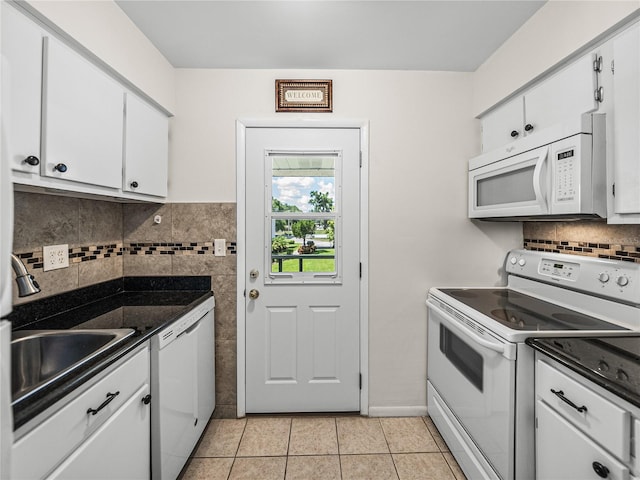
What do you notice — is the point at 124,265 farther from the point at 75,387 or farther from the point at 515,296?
the point at 515,296

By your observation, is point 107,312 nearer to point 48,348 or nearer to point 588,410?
point 48,348

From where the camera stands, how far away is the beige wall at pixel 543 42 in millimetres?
1293

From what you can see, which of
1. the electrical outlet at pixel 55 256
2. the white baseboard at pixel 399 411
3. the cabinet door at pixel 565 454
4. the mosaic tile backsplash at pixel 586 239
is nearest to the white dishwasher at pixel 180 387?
the electrical outlet at pixel 55 256

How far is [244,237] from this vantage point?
2244mm

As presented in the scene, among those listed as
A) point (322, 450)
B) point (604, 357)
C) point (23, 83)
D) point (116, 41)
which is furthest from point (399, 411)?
point (116, 41)

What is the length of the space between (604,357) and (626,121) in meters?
0.84

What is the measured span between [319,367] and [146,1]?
2.29m

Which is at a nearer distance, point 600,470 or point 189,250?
point 600,470

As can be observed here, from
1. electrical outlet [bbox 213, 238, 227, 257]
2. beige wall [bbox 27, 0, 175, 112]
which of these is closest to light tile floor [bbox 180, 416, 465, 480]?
electrical outlet [bbox 213, 238, 227, 257]

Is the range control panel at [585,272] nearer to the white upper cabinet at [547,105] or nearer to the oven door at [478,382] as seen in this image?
the oven door at [478,382]

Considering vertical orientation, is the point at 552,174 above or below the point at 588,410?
above

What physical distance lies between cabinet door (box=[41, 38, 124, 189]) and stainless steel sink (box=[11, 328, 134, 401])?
628mm

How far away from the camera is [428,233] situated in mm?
A: 2281

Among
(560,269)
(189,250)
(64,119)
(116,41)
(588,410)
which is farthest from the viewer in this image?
(189,250)
